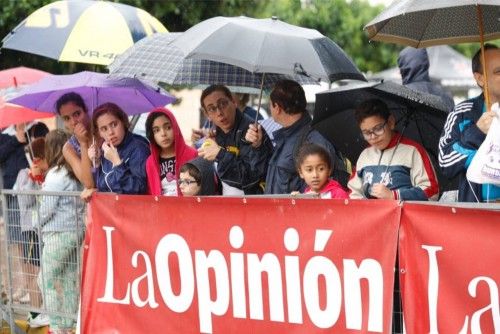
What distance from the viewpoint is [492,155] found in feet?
18.3

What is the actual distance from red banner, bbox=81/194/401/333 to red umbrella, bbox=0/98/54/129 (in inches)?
97.1

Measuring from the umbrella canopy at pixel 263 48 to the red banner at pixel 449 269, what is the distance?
166 cm

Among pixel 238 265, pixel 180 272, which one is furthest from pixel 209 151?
pixel 238 265

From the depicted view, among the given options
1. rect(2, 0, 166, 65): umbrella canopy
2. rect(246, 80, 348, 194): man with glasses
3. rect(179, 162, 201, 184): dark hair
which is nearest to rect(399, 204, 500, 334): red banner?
rect(246, 80, 348, 194): man with glasses

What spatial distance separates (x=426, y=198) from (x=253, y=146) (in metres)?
1.54

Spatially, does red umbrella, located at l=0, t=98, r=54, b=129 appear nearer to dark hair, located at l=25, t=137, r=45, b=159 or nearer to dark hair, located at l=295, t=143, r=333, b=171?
dark hair, located at l=25, t=137, r=45, b=159

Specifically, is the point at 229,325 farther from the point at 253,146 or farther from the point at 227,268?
the point at 253,146

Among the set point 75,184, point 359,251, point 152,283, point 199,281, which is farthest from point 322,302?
point 75,184

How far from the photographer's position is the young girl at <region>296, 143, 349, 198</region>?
6.85 m

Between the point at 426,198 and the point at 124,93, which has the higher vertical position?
the point at 124,93

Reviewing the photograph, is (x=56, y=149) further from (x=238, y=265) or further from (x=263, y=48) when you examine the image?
(x=238, y=265)

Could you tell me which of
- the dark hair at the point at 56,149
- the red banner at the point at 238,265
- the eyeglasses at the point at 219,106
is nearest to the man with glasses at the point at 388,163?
the red banner at the point at 238,265

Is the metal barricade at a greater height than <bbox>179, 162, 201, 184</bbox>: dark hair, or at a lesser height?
lesser

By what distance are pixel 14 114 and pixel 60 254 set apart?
82.4 inches
